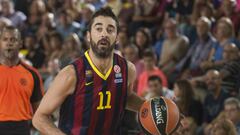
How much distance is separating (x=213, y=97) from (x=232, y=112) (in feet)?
3.15

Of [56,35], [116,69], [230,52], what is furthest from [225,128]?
[56,35]

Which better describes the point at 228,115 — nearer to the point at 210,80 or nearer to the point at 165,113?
the point at 210,80

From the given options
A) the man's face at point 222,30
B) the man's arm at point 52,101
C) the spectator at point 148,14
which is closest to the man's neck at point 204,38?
the man's face at point 222,30

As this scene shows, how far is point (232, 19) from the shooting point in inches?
424

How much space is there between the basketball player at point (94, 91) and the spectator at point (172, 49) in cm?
539

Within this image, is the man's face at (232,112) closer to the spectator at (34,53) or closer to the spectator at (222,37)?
the spectator at (222,37)

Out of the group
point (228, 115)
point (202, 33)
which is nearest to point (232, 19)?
point (202, 33)

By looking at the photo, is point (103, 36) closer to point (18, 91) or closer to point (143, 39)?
point (18, 91)

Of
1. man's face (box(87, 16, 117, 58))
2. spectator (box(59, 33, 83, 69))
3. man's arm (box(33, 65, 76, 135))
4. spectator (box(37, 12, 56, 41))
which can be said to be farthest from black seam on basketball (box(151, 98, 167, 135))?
spectator (box(37, 12, 56, 41))

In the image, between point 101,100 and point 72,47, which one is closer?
point 101,100

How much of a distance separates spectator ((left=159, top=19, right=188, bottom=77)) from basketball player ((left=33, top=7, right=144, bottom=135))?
5390mm

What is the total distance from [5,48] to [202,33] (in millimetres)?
4126

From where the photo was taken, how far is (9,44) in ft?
23.1

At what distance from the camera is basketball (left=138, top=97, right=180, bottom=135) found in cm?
551
